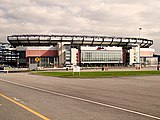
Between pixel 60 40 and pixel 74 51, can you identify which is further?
pixel 60 40

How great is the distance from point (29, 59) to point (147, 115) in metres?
140

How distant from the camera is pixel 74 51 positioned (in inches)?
5527

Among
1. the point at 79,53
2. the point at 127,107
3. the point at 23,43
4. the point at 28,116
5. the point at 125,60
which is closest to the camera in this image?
the point at 28,116

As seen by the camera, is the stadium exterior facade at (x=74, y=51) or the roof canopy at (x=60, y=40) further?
the roof canopy at (x=60, y=40)

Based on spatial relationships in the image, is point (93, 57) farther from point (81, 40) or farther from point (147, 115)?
point (147, 115)

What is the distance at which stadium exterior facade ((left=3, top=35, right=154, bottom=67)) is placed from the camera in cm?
14156

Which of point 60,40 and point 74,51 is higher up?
point 60,40

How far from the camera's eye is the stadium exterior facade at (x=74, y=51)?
142m

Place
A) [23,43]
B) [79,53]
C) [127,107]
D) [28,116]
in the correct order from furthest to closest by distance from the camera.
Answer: [23,43] → [79,53] → [127,107] → [28,116]

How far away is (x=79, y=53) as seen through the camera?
141 m

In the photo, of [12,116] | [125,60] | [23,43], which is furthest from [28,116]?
[23,43]

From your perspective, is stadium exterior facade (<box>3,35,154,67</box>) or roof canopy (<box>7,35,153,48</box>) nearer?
stadium exterior facade (<box>3,35,154,67</box>)

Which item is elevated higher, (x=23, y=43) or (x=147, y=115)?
(x=23, y=43)

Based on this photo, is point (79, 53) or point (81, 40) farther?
point (81, 40)
